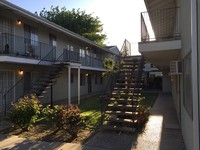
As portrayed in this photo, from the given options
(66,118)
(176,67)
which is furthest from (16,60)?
(176,67)

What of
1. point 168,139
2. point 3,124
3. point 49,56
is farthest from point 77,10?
point 168,139

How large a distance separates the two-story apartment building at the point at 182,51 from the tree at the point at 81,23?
22147mm

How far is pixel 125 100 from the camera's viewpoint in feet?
33.6

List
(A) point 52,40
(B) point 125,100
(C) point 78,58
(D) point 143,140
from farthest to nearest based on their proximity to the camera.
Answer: (C) point 78,58 → (A) point 52,40 → (B) point 125,100 → (D) point 143,140

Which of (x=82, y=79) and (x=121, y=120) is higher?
(x=82, y=79)

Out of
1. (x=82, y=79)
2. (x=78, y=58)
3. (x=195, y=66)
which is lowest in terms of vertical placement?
(x=82, y=79)

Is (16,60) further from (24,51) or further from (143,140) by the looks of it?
(143,140)

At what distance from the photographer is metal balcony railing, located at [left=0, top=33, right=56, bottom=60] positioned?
1255 cm

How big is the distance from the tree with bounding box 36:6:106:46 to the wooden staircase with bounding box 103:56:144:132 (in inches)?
1120

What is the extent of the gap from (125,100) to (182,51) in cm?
353

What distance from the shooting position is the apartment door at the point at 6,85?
43.6ft

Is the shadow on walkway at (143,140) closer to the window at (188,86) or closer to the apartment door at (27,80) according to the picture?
the window at (188,86)

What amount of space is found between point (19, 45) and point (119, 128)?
8.35 metres

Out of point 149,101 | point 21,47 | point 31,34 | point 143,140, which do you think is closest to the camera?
point 143,140
